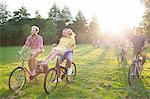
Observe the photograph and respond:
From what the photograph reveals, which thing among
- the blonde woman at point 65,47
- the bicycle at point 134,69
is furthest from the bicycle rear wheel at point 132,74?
the blonde woman at point 65,47

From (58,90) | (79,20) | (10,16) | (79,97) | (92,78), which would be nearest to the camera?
(79,97)

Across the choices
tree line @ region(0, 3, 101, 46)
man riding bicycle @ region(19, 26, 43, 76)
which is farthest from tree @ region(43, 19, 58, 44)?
man riding bicycle @ region(19, 26, 43, 76)

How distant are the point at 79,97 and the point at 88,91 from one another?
84cm

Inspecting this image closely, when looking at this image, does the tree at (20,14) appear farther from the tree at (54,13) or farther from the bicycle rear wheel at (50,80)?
the bicycle rear wheel at (50,80)

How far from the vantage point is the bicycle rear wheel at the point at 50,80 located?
30.4 feet

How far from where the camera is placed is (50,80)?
9625 millimetres

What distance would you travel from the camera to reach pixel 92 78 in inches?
479

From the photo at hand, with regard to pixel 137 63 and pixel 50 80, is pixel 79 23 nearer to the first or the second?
pixel 137 63

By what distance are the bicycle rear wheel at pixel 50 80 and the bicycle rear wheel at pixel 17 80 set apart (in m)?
0.84

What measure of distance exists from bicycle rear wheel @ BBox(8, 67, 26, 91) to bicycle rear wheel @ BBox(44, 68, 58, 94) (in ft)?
2.77

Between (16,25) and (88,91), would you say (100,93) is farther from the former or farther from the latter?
(16,25)

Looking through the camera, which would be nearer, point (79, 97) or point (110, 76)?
point (79, 97)

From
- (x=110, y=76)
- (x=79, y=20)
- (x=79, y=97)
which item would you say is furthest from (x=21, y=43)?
(x=79, y=97)

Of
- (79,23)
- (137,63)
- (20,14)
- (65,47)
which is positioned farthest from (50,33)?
(65,47)
